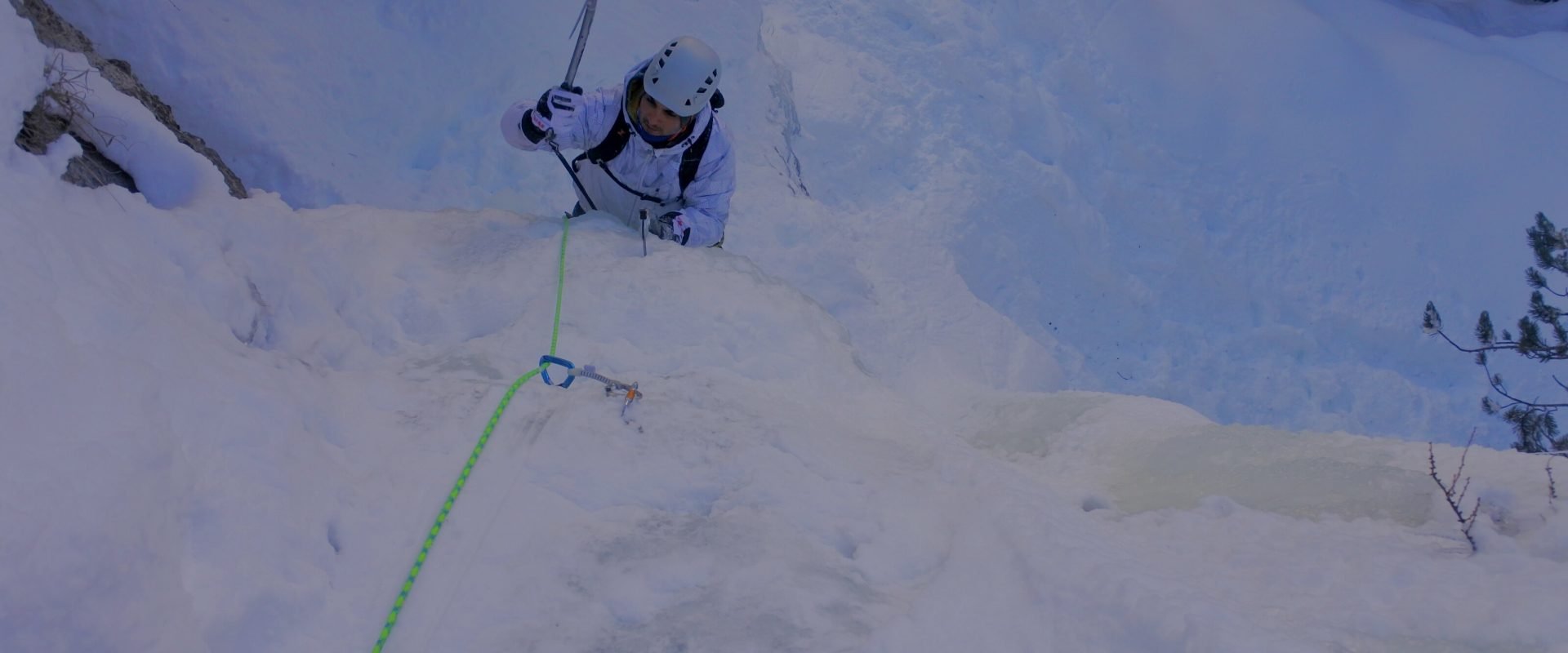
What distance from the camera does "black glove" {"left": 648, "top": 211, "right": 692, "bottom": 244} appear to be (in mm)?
4129

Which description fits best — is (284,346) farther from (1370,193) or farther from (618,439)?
(1370,193)

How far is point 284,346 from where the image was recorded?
2.85 m

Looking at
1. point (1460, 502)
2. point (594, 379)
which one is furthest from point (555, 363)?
point (1460, 502)

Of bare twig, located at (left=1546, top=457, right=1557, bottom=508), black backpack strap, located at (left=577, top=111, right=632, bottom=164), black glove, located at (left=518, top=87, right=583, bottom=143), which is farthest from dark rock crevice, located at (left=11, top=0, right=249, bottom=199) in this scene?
bare twig, located at (left=1546, top=457, right=1557, bottom=508)

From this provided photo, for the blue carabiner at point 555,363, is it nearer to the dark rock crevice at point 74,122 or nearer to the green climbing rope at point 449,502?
the green climbing rope at point 449,502

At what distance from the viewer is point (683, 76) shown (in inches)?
144

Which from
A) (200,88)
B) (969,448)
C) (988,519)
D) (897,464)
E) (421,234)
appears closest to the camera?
(988,519)

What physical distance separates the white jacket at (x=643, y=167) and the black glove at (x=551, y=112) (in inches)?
1.1

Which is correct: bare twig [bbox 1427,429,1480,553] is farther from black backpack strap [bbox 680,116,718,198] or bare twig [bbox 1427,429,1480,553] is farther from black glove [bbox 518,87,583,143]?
black glove [bbox 518,87,583,143]

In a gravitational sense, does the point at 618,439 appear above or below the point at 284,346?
above

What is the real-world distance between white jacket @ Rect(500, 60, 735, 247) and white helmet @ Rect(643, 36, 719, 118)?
0.15m

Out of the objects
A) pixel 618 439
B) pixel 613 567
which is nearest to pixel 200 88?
pixel 618 439

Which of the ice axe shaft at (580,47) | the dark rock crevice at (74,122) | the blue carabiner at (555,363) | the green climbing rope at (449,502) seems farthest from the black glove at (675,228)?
the dark rock crevice at (74,122)

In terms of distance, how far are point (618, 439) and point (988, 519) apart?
1.09 meters
